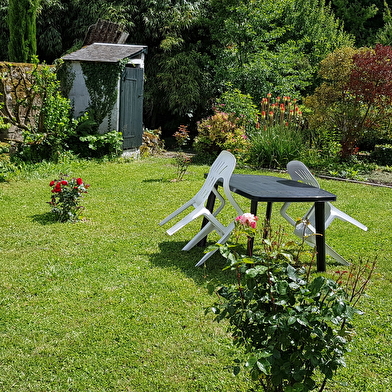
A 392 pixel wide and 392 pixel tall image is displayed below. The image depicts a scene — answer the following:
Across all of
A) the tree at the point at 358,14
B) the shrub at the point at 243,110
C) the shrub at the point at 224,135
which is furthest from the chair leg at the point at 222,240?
the tree at the point at 358,14

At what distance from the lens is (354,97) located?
35.3 feet

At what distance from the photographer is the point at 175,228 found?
14.2ft

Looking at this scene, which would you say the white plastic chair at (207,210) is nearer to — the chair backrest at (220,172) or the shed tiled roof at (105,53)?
the chair backrest at (220,172)

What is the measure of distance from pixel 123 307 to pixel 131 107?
323 inches

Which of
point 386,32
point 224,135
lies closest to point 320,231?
point 224,135

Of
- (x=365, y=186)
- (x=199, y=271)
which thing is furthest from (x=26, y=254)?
(x=365, y=186)

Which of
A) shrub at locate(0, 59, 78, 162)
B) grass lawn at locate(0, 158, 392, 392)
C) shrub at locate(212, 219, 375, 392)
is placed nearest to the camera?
shrub at locate(212, 219, 375, 392)

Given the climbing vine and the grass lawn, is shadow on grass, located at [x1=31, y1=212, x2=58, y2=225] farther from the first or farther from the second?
the climbing vine

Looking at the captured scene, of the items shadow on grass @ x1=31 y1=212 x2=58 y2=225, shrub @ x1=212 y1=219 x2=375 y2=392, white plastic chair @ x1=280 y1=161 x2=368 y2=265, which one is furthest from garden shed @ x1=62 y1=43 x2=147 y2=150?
shrub @ x1=212 y1=219 x2=375 y2=392

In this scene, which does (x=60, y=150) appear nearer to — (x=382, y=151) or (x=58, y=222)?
(x=58, y=222)

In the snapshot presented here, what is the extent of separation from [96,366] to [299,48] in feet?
45.9

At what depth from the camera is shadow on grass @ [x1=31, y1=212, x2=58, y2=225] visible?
5.41 meters

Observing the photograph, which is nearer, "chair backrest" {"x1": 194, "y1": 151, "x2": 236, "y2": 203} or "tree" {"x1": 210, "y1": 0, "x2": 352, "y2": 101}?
"chair backrest" {"x1": 194, "y1": 151, "x2": 236, "y2": 203}

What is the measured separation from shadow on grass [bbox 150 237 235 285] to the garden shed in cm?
622
